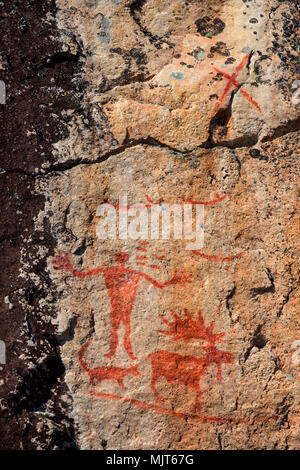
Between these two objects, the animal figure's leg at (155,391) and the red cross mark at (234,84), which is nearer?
the animal figure's leg at (155,391)

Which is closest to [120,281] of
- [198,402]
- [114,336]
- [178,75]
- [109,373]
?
[114,336]

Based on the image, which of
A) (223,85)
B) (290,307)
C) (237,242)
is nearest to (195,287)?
(237,242)

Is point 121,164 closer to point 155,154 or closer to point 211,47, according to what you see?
point 155,154

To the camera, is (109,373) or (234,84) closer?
(109,373)

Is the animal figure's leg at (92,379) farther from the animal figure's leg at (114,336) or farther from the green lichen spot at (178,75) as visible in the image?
the green lichen spot at (178,75)

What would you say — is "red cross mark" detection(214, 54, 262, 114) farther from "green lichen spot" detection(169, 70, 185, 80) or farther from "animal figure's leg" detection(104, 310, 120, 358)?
"animal figure's leg" detection(104, 310, 120, 358)

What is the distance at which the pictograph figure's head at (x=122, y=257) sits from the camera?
5.62ft

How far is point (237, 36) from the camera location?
1829 millimetres

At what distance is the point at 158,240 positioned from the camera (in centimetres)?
172

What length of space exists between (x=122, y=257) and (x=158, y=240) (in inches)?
5.6

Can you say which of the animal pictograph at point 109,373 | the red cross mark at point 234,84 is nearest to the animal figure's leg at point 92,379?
the animal pictograph at point 109,373

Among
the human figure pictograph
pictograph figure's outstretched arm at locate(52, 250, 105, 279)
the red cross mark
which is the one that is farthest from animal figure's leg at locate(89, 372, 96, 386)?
the red cross mark

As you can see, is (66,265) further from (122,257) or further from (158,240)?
(158,240)
